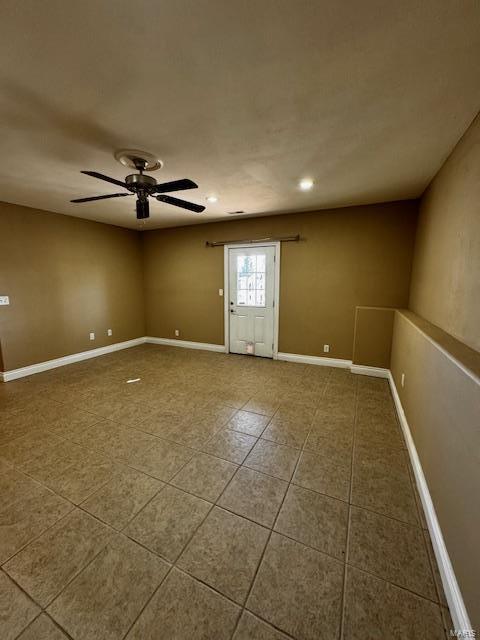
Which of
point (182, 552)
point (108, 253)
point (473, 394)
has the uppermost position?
point (108, 253)

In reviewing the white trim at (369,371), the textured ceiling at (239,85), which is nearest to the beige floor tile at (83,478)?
the textured ceiling at (239,85)

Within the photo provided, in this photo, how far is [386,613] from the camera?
3.66 ft

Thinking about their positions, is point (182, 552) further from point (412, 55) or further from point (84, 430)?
point (412, 55)

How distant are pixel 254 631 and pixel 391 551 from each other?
81 cm

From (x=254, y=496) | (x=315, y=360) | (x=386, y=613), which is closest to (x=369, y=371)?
(x=315, y=360)

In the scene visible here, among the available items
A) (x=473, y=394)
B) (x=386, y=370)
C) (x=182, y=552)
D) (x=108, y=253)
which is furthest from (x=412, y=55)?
(x=108, y=253)

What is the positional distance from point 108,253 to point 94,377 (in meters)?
2.45

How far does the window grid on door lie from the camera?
4.55 m

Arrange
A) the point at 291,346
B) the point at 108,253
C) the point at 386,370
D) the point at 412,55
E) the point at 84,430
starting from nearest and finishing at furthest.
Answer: the point at 412,55
the point at 84,430
the point at 386,370
the point at 291,346
the point at 108,253

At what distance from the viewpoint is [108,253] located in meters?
4.97

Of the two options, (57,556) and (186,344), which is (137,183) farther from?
(186,344)

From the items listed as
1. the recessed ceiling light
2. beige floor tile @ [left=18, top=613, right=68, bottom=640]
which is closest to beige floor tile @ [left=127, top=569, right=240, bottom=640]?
beige floor tile @ [left=18, top=613, right=68, bottom=640]

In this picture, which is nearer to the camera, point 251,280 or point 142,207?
point 142,207

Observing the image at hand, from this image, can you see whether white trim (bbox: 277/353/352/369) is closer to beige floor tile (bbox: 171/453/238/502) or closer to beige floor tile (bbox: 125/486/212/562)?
beige floor tile (bbox: 171/453/238/502)
